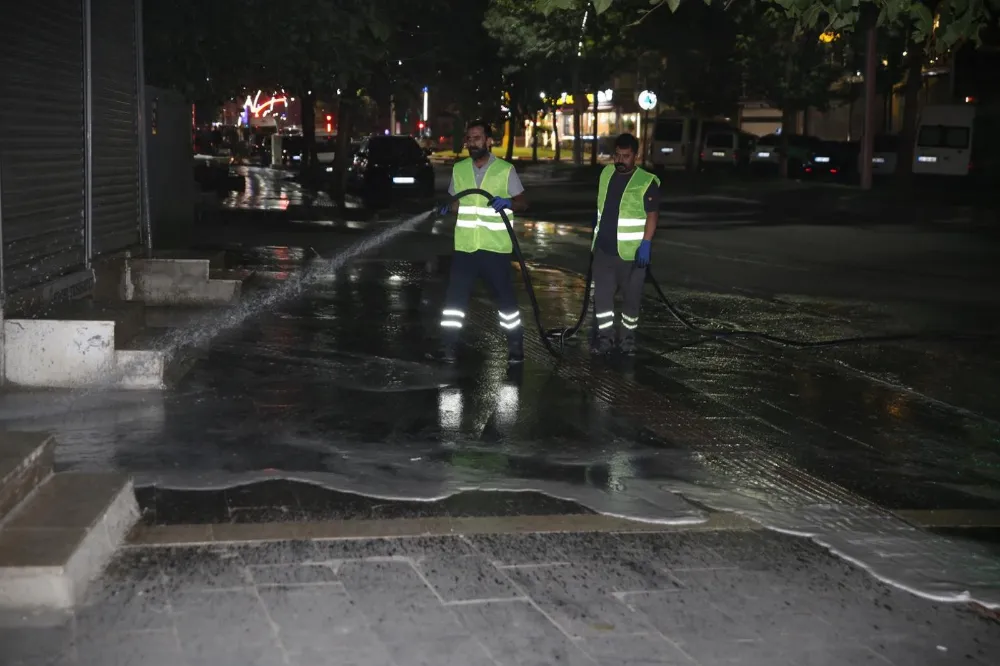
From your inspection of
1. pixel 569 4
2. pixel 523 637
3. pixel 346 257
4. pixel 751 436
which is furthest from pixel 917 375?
pixel 346 257

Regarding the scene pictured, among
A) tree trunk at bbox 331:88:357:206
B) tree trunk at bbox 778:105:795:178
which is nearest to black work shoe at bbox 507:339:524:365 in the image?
tree trunk at bbox 331:88:357:206

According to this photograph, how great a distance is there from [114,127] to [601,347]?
456cm

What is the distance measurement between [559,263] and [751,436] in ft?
35.4

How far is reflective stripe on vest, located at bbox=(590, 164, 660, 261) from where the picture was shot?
33.5 ft

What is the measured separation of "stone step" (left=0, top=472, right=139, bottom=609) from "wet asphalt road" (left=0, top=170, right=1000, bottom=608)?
30.4 inches

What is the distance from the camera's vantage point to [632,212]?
10234 millimetres

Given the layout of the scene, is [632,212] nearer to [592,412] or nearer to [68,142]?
Answer: [592,412]

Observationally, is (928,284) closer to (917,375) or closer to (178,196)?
(917,375)

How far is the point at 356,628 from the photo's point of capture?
4.69 m

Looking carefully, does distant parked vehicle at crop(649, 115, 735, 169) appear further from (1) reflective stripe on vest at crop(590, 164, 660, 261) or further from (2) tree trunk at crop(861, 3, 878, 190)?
(1) reflective stripe on vest at crop(590, 164, 660, 261)

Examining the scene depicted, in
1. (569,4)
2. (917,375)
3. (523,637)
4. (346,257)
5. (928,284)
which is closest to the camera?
(523,637)

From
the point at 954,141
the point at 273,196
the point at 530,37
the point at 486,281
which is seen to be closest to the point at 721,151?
the point at 530,37

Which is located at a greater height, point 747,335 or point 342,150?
point 342,150

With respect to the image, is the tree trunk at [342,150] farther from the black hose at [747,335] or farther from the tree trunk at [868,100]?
the black hose at [747,335]
